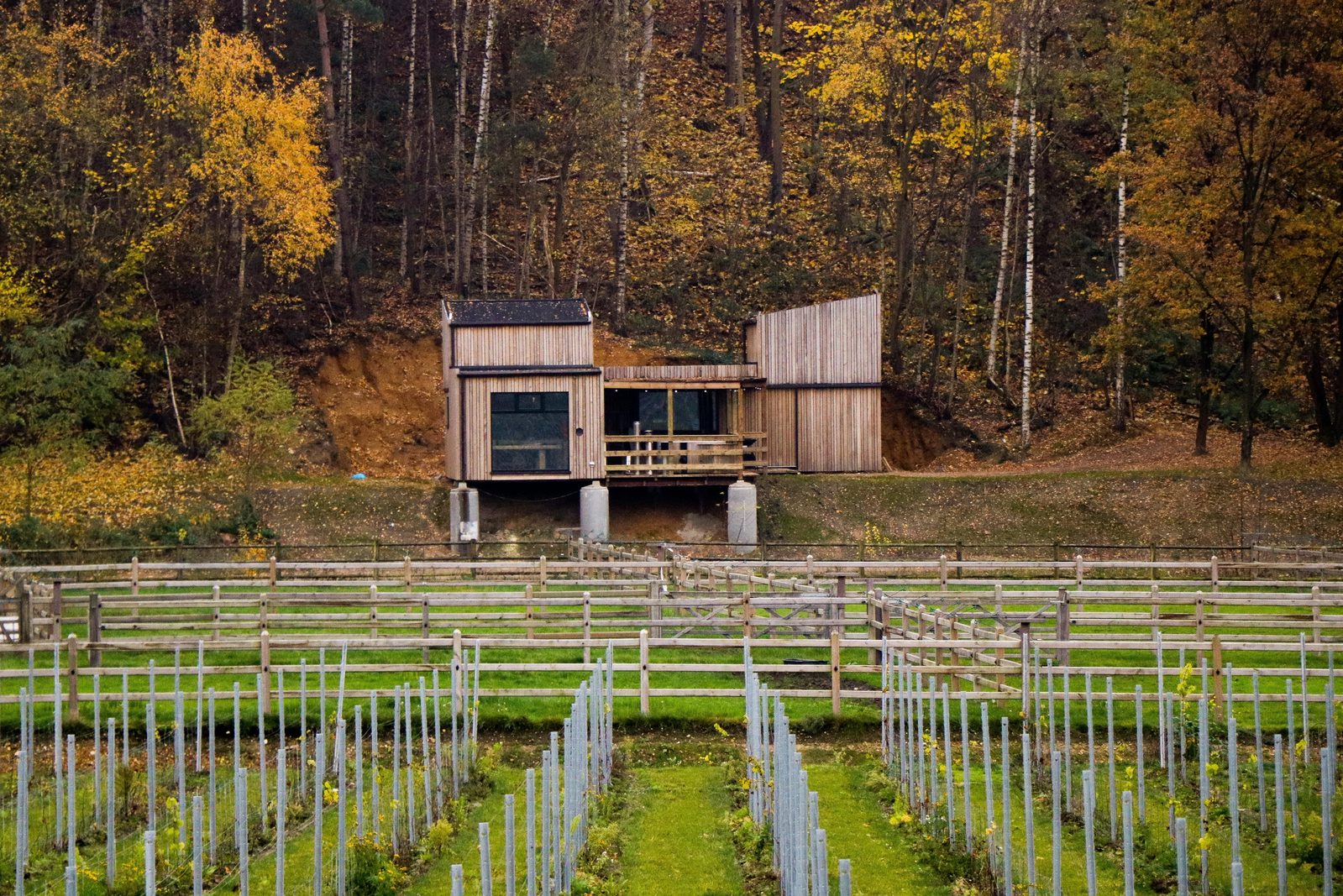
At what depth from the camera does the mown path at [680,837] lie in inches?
490

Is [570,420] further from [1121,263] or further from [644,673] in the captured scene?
[644,673]

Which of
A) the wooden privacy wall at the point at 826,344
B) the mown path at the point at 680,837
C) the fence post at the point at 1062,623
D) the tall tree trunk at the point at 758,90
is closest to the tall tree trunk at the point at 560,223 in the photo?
the wooden privacy wall at the point at 826,344

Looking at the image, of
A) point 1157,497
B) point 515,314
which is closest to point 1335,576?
point 1157,497

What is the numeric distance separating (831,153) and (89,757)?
49.3 m

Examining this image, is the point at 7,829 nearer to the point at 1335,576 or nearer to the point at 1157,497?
the point at 1335,576

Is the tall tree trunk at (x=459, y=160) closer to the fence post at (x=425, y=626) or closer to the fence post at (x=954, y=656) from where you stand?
the fence post at (x=425, y=626)

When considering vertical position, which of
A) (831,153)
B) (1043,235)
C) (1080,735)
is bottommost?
(1080,735)

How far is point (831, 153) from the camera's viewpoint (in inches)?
2452

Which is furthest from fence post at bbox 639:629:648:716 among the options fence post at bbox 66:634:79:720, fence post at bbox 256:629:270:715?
fence post at bbox 66:634:79:720

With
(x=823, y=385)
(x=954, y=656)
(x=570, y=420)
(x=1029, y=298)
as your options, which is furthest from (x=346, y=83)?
(x=954, y=656)

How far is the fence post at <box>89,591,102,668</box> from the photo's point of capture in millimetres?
19422

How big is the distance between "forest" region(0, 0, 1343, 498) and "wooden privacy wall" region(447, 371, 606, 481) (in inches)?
256

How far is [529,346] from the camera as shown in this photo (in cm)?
4075

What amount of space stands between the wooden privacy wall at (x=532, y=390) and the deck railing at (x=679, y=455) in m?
0.55
